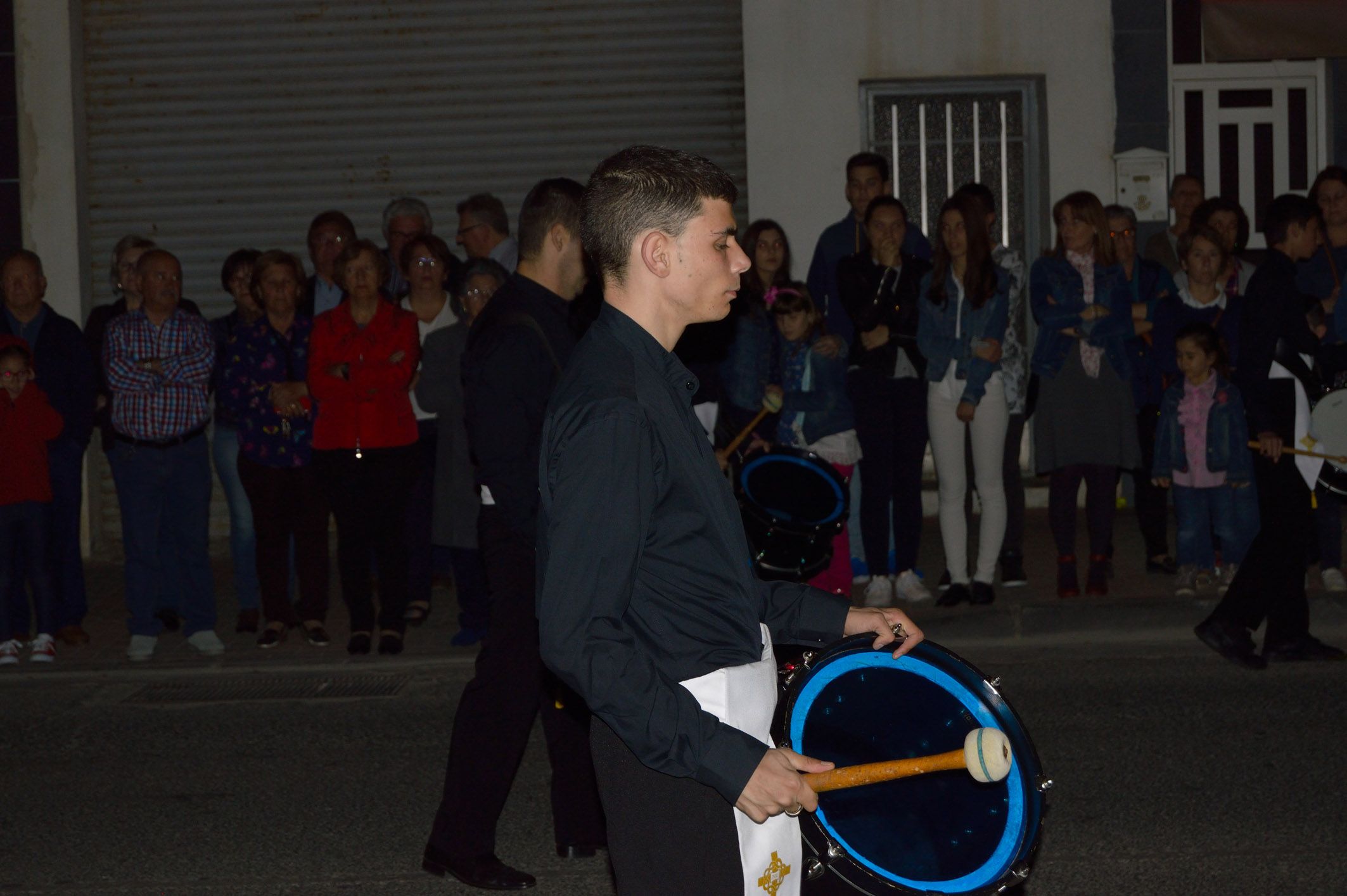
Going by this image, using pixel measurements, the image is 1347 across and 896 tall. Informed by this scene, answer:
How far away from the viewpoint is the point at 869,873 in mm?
2887

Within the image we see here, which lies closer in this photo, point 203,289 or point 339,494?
point 339,494

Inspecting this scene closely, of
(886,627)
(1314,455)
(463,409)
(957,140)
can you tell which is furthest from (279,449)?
(886,627)

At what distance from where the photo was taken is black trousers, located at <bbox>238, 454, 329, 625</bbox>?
8844 millimetres

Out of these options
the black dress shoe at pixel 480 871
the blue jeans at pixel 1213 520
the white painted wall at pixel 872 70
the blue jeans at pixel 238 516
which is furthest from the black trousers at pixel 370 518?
the white painted wall at pixel 872 70

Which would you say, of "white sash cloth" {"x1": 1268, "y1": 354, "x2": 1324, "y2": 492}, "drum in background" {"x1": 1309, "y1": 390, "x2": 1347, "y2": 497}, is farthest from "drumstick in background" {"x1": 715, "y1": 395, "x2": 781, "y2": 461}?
"drum in background" {"x1": 1309, "y1": 390, "x2": 1347, "y2": 497}

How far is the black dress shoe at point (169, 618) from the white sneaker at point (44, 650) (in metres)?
0.62

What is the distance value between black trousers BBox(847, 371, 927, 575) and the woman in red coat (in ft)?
8.23

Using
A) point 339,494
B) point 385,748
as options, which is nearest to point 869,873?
point 385,748

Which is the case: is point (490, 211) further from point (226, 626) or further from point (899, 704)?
point (899, 704)

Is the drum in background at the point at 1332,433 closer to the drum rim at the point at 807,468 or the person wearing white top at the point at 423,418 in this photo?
the drum rim at the point at 807,468

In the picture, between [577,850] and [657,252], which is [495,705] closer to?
[577,850]

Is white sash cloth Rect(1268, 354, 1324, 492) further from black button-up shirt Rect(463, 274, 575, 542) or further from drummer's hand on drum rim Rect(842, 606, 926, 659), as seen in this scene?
drummer's hand on drum rim Rect(842, 606, 926, 659)

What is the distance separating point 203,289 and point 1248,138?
Result: 26.3 feet

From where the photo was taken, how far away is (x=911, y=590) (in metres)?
9.21
